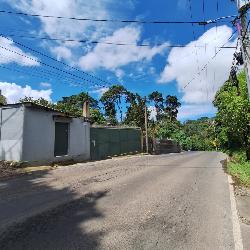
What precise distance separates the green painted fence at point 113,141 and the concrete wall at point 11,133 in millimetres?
9792

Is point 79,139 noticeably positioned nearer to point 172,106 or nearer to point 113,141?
point 113,141

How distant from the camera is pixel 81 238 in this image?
229 inches

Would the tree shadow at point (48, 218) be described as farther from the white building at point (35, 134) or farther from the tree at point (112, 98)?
the tree at point (112, 98)

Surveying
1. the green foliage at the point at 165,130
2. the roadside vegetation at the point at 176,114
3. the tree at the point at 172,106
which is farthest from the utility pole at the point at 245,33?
the tree at the point at 172,106

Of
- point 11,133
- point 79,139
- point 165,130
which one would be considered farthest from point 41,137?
point 165,130

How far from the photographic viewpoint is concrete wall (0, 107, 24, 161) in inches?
730

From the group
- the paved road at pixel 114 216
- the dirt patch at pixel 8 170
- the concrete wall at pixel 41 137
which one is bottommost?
the paved road at pixel 114 216

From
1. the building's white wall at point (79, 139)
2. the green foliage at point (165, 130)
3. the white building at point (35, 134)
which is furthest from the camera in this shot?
the green foliage at point (165, 130)

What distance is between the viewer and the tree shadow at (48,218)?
554 centimetres

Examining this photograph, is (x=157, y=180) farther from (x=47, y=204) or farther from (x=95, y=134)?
(x=95, y=134)

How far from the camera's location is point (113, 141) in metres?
32.8

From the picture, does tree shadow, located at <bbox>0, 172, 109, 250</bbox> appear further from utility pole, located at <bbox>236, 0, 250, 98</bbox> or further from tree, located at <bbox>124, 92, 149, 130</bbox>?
tree, located at <bbox>124, 92, 149, 130</bbox>

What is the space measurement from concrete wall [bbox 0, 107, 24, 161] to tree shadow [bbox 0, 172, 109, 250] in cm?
765

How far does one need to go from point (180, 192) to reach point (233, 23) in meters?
8.77
